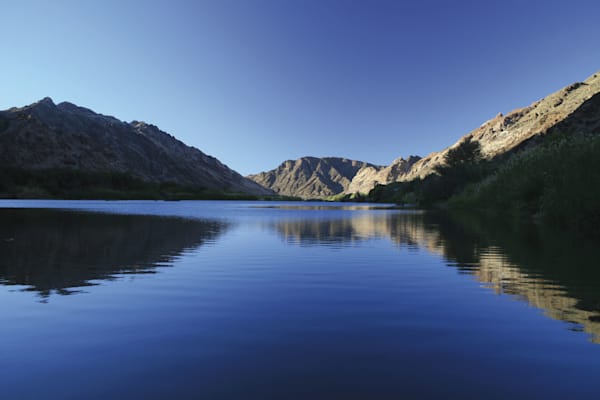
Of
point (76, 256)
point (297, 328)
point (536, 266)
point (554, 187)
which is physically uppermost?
point (554, 187)

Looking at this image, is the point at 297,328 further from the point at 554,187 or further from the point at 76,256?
the point at 554,187

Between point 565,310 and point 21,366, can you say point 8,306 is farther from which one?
point 565,310

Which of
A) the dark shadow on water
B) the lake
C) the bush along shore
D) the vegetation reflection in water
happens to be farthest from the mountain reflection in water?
the dark shadow on water

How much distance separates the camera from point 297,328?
10141mm

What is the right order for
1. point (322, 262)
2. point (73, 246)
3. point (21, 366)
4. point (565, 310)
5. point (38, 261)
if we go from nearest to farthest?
point (21, 366) < point (565, 310) < point (38, 261) < point (322, 262) < point (73, 246)

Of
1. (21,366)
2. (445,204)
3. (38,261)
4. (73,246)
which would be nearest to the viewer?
(21,366)

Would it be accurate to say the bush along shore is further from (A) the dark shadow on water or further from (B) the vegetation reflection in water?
(A) the dark shadow on water

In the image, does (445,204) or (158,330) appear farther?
(445,204)

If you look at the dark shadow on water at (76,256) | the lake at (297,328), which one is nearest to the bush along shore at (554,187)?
the lake at (297,328)

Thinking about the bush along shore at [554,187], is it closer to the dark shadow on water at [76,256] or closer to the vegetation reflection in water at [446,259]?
the vegetation reflection in water at [446,259]

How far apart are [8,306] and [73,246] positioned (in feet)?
48.4

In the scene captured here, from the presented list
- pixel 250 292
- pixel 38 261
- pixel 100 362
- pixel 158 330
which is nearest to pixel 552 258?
pixel 250 292

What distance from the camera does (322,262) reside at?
21.6 m

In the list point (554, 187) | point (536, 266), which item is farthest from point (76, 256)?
point (554, 187)
